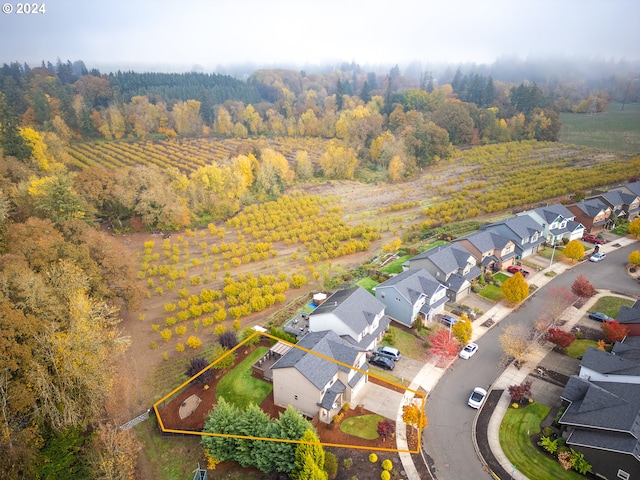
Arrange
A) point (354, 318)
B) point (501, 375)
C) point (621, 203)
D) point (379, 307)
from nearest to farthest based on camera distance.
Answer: point (501, 375)
point (354, 318)
point (379, 307)
point (621, 203)

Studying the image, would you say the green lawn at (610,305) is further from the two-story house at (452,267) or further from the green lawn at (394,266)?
the green lawn at (394,266)

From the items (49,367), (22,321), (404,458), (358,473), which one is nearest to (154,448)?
(49,367)

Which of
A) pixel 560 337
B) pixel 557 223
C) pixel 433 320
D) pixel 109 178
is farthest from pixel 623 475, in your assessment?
pixel 109 178

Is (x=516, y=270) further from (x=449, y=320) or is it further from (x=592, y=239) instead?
(x=592, y=239)

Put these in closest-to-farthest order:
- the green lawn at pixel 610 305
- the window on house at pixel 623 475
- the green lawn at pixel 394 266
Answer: the window on house at pixel 623 475 < the green lawn at pixel 610 305 < the green lawn at pixel 394 266

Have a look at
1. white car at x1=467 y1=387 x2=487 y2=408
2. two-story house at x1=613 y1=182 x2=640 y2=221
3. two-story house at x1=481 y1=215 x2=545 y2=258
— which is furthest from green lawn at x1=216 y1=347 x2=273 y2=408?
two-story house at x1=613 y1=182 x2=640 y2=221

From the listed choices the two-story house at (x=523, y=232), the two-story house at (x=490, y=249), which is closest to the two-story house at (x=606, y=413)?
the two-story house at (x=490, y=249)

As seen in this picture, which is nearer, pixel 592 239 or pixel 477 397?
pixel 477 397
